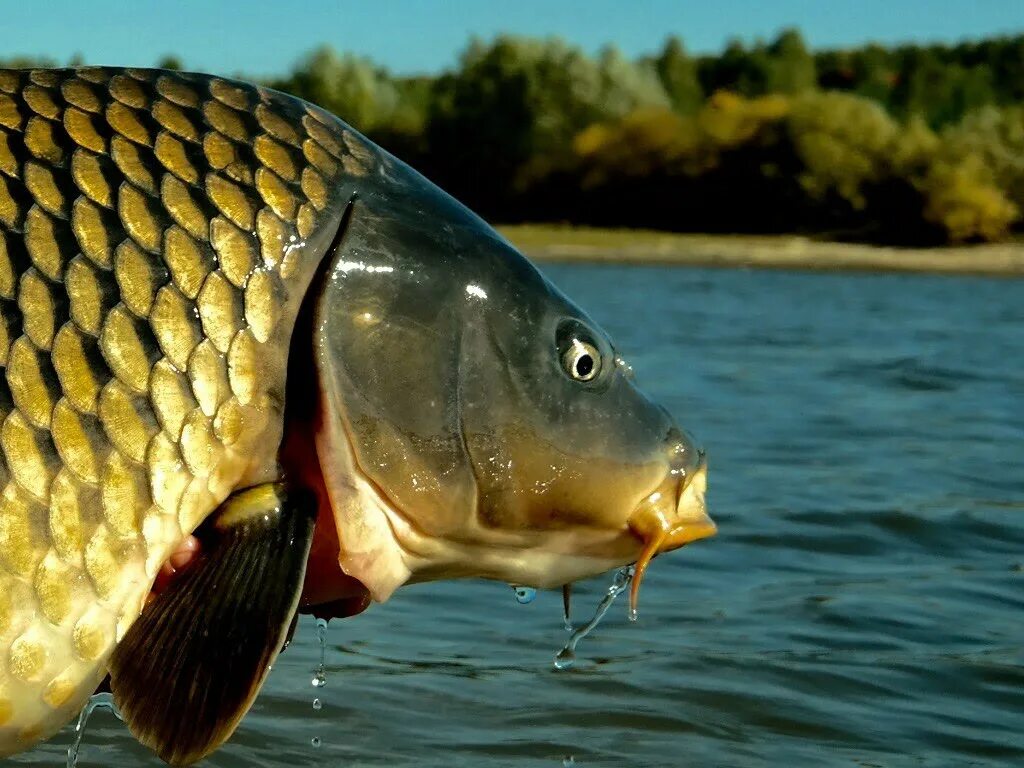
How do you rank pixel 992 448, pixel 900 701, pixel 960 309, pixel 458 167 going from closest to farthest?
pixel 900 701
pixel 992 448
pixel 960 309
pixel 458 167

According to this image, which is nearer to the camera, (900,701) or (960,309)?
(900,701)

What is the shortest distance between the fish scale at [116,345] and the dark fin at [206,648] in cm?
5

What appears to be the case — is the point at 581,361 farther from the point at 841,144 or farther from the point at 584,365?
the point at 841,144

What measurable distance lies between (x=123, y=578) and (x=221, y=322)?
342mm

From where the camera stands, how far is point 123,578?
2.20m

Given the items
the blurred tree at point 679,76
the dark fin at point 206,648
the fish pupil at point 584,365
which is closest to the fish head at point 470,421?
the fish pupil at point 584,365

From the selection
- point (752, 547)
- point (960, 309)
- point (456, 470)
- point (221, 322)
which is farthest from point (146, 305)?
point (960, 309)

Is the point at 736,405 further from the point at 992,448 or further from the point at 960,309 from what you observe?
the point at 960,309

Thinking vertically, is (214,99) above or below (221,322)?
above

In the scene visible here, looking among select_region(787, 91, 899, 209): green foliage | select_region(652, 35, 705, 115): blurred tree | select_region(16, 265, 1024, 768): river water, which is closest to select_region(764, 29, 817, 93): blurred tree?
select_region(652, 35, 705, 115): blurred tree

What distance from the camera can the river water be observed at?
392 cm

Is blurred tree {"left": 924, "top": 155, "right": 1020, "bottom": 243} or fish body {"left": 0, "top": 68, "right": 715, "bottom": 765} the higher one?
fish body {"left": 0, "top": 68, "right": 715, "bottom": 765}

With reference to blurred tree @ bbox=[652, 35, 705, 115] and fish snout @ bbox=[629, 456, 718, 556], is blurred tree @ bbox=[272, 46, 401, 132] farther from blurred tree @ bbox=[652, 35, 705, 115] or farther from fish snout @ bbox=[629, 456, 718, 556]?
fish snout @ bbox=[629, 456, 718, 556]

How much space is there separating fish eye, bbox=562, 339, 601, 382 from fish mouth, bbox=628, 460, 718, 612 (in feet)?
0.66
